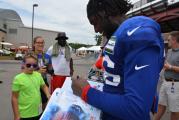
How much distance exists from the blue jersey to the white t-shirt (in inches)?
252

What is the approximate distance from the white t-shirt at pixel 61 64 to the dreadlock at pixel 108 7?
6221mm

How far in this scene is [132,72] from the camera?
5.56ft

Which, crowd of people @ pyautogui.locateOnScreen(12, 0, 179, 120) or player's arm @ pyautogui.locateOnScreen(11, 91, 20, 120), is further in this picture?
player's arm @ pyautogui.locateOnScreen(11, 91, 20, 120)

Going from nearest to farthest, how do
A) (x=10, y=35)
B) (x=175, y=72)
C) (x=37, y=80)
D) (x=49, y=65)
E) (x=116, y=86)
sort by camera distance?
(x=116, y=86) < (x=37, y=80) < (x=175, y=72) < (x=49, y=65) < (x=10, y=35)

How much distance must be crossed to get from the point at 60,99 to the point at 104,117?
0.24 m

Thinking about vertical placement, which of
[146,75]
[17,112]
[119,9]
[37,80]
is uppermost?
[119,9]

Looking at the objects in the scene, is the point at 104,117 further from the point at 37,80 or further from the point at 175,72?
the point at 175,72

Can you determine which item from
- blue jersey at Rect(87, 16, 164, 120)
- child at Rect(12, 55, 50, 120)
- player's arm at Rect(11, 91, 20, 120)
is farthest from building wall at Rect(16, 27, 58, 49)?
blue jersey at Rect(87, 16, 164, 120)

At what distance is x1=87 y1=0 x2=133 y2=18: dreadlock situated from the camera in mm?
1982

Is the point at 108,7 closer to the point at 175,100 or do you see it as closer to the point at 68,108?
the point at 68,108

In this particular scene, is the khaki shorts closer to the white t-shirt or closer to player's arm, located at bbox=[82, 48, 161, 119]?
the white t-shirt

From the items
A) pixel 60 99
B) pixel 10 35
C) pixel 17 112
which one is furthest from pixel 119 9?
pixel 10 35

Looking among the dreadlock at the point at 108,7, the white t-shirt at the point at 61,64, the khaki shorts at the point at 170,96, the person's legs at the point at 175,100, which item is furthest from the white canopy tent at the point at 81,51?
the dreadlock at the point at 108,7

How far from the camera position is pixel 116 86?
1839 mm
